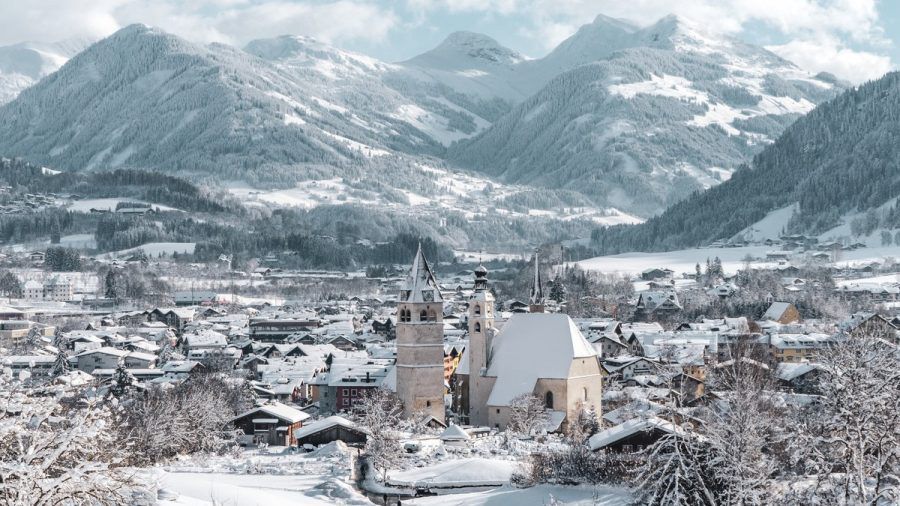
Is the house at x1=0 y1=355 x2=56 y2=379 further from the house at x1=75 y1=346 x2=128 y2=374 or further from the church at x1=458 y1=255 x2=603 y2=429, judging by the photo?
the church at x1=458 y1=255 x2=603 y2=429

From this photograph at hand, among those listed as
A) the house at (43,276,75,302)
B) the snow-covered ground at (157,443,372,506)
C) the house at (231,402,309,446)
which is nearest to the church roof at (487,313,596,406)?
the house at (231,402,309,446)

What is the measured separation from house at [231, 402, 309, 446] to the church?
1082 cm

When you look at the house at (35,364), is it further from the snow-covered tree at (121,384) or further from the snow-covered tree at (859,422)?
the snow-covered tree at (859,422)

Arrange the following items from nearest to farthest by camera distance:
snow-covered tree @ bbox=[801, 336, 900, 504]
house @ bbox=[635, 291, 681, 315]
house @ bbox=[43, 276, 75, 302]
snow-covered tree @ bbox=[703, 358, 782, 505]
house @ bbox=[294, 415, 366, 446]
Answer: snow-covered tree @ bbox=[801, 336, 900, 504] < snow-covered tree @ bbox=[703, 358, 782, 505] < house @ bbox=[294, 415, 366, 446] < house @ bbox=[635, 291, 681, 315] < house @ bbox=[43, 276, 75, 302]

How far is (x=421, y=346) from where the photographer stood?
68.4m

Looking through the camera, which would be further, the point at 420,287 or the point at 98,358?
the point at 98,358

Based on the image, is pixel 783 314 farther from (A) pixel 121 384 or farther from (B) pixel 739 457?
(B) pixel 739 457

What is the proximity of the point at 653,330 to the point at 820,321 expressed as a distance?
69.0ft

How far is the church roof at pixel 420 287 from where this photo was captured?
68.6 meters

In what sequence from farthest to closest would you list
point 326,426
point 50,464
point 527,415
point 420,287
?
point 420,287, point 527,415, point 326,426, point 50,464

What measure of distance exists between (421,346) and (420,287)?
3236 millimetres

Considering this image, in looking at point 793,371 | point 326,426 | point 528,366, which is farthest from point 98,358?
point 793,371

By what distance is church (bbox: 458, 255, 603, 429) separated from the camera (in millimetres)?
67812

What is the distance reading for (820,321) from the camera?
127 meters
